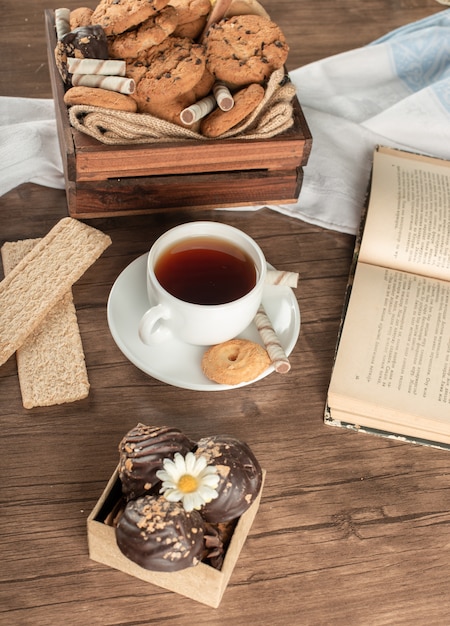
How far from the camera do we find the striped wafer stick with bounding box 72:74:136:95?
0.89 m

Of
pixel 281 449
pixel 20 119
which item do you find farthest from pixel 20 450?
pixel 20 119

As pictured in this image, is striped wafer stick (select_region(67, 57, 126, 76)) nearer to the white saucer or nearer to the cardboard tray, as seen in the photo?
the white saucer

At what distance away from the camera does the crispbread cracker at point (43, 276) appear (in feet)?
2.72

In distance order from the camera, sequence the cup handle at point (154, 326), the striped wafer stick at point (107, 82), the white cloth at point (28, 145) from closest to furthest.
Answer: the cup handle at point (154, 326)
the striped wafer stick at point (107, 82)
the white cloth at point (28, 145)

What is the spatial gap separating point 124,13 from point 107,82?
0.08m

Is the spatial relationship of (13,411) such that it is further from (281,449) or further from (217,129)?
(217,129)

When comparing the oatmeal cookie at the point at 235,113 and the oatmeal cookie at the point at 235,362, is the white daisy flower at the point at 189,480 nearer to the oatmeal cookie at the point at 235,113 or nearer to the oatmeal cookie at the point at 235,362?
the oatmeal cookie at the point at 235,362

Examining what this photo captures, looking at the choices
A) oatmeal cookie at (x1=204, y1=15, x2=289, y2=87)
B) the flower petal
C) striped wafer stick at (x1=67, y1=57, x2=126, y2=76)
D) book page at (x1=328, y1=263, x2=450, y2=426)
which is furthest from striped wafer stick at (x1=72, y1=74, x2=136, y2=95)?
the flower petal

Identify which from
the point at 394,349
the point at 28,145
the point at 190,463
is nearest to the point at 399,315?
the point at 394,349

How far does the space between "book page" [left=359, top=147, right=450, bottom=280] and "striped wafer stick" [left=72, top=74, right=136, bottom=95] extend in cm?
35

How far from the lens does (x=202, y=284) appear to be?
84cm

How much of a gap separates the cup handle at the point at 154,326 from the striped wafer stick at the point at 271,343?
4.1 inches

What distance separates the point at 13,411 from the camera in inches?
31.3

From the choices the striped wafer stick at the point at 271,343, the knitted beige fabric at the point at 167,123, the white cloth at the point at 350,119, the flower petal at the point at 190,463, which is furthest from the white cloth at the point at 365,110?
the flower petal at the point at 190,463
